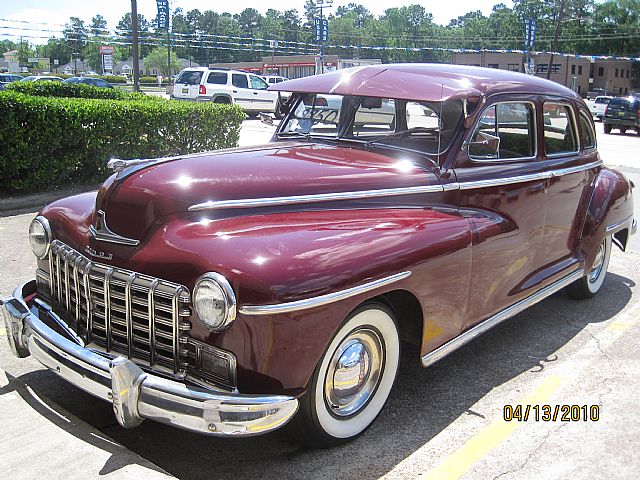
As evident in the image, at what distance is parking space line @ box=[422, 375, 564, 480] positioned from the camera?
3119 mm

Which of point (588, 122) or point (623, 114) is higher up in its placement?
point (588, 122)

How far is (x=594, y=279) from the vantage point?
5793 millimetres

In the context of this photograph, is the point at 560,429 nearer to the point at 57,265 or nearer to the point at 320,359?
the point at 320,359

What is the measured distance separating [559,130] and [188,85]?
19.2 metres

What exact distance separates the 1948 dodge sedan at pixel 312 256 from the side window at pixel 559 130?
0.09 feet

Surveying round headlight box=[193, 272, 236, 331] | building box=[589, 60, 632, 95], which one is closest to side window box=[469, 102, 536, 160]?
round headlight box=[193, 272, 236, 331]

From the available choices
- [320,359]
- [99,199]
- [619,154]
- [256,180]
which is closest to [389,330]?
[320,359]

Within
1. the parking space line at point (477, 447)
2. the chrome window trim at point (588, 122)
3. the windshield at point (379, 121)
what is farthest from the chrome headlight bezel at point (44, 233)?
the chrome window trim at point (588, 122)

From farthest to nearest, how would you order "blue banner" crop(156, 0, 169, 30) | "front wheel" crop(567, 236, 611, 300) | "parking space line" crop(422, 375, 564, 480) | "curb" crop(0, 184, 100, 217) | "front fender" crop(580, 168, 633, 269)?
"blue banner" crop(156, 0, 169, 30), "curb" crop(0, 184, 100, 217), "front wheel" crop(567, 236, 611, 300), "front fender" crop(580, 168, 633, 269), "parking space line" crop(422, 375, 564, 480)

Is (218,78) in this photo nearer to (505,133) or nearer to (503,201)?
(505,133)

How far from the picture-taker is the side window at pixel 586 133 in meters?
5.40

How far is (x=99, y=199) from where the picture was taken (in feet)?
11.2

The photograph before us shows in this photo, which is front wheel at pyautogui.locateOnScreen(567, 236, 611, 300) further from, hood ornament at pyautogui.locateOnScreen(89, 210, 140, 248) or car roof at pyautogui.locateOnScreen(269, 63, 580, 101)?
hood ornament at pyautogui.locateOnScreen(89, 210, 140, 248)

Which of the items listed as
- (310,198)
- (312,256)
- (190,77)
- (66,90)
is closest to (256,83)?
(190,77)
